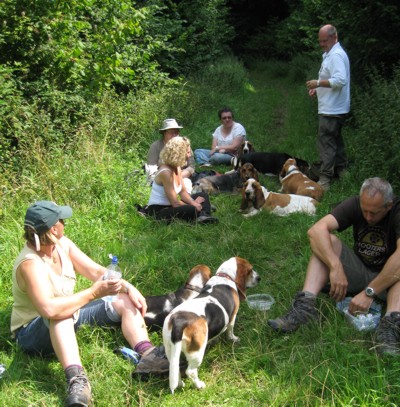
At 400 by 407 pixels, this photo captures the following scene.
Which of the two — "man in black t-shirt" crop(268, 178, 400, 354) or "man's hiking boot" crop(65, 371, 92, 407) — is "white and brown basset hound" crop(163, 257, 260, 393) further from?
"man's hiking boot" crop(65, 371, 92, 407)

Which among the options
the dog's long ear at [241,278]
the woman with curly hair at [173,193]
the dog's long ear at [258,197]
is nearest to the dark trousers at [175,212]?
the woman with curly hair at [173,193]

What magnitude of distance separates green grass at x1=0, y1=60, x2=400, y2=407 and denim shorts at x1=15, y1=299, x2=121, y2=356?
0.07 metres

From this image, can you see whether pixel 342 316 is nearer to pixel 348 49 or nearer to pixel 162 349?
pixel 162 349

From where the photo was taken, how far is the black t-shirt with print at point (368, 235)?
12.8 feet

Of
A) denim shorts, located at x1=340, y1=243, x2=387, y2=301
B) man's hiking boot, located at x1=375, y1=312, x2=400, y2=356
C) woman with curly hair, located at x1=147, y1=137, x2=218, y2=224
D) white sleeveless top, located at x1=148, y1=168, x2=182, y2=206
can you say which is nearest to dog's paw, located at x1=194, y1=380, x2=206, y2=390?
man's hiking boot, located at x1=375, y1=312, x2=400, y2=356

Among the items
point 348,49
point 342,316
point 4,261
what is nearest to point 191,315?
point 342,316

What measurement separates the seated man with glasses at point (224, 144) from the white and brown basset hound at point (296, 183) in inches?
55.0

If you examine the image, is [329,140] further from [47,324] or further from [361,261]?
[47,324]

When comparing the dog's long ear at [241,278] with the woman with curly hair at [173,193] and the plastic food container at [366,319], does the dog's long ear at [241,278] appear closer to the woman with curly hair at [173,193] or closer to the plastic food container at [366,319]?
the plastic food container at [366,319]

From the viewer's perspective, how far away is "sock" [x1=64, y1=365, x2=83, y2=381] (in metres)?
3.14

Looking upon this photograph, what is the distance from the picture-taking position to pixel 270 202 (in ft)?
21.4

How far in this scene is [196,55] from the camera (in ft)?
58.5

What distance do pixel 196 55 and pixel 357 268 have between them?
15.1 m

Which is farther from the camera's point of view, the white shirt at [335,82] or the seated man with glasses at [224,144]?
the seated man with glasses at [224,144]
